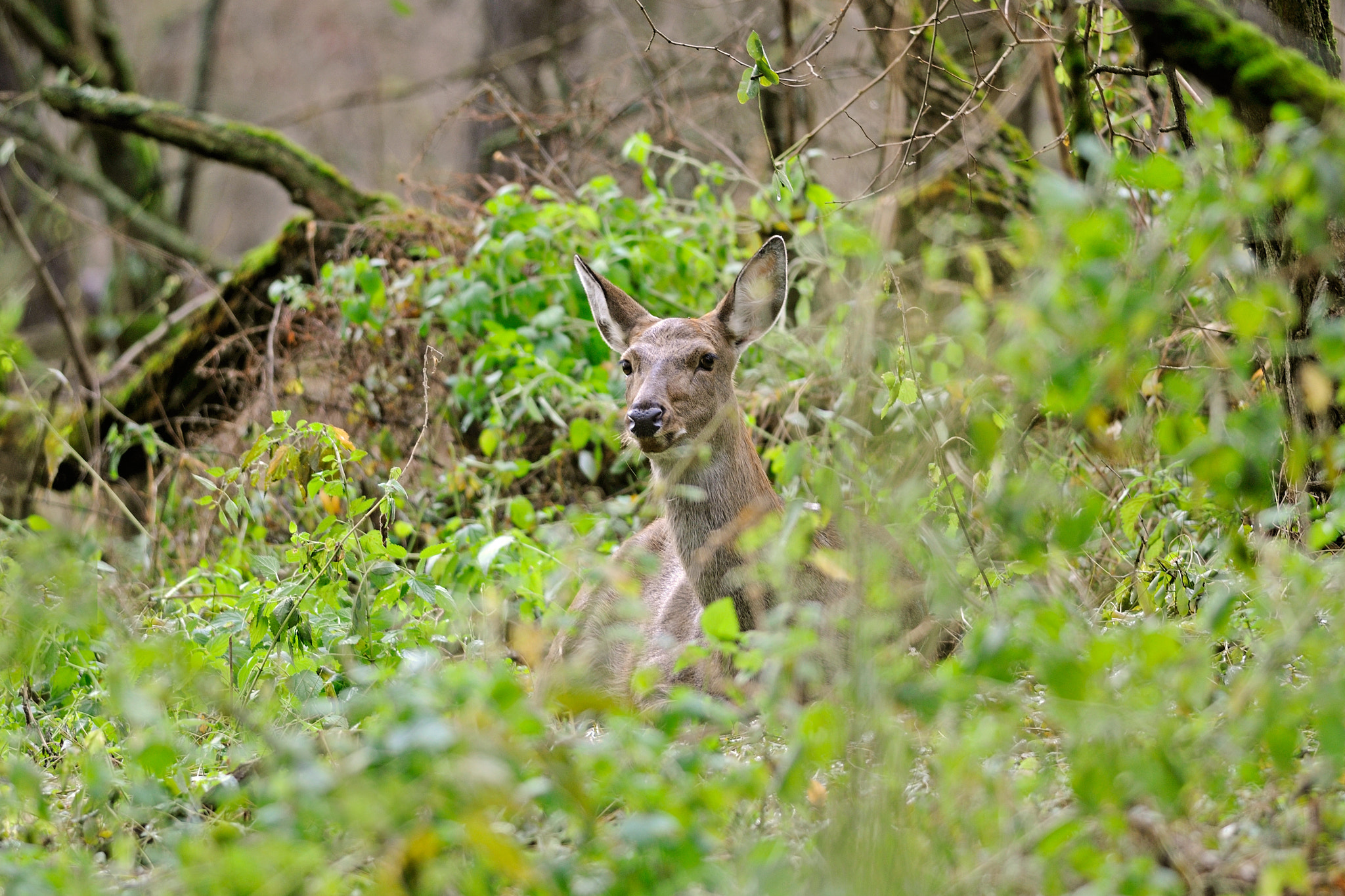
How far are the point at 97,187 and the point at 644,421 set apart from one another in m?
7.48

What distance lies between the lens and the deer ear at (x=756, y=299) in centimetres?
518

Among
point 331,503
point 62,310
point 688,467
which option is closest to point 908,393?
point 688,467

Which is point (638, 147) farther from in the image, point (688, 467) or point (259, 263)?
point (259, 263)

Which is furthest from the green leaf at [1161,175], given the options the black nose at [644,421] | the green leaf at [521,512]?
the green leaf at [521,512]

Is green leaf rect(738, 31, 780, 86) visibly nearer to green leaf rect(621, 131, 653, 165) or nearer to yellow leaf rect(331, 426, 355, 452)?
yellow leaf rect(331, 426, 355, 452)

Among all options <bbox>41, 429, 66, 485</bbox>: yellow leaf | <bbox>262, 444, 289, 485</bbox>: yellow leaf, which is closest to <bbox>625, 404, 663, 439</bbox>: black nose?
<bbox>262, 444, 289, 485</bbox>: yellow leaf

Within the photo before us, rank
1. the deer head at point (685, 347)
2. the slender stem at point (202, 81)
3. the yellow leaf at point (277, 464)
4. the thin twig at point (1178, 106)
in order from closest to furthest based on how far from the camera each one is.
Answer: the thin twig at point (1178, 106)
the yellow leaf at point (277, 464)
the deer head at point (685, 347)
the slender stem at point (202, 81)

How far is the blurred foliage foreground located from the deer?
12.1 inches

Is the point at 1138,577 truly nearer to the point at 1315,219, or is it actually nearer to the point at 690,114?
the point at 1315,219

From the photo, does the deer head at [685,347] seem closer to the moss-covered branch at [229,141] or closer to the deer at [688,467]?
the deer at [688,467]

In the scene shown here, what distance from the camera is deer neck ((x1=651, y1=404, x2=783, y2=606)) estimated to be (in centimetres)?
479

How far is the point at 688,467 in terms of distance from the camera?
193 inches

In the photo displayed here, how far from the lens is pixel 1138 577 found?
13.0 ft

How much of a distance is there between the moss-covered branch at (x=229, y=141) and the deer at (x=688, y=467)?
279 centimetres
